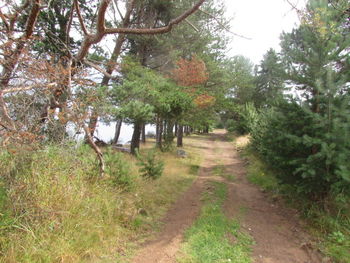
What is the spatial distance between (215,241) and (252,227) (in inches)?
50.3

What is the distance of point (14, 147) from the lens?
300 centimetres

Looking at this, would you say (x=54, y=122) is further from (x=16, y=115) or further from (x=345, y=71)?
(x=345, y=71)

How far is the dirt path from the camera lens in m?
3.65

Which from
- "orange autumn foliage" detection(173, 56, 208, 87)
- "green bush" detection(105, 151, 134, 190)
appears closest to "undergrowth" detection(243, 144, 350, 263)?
"green bush" detection(105, 151, 134, 190)

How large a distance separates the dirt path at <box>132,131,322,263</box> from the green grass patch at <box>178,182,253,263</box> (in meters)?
0.16

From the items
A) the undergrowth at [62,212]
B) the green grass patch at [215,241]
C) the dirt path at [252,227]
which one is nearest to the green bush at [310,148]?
the dirt path at [252,227]

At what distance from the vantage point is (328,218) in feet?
15.6

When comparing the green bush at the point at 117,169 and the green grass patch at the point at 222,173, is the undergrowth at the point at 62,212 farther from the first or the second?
the green grass patch at the point at 222,173

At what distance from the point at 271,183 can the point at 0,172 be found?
7.24m

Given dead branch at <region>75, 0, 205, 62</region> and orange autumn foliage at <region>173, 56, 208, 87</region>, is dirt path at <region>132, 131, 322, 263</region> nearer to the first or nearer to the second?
dead branch at <region>75, 0, 205, 62</region>

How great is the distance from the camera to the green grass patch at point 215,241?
3446mm

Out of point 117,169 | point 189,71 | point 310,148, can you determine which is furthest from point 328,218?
point 189,71

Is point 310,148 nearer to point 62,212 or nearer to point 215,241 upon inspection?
point 215,241

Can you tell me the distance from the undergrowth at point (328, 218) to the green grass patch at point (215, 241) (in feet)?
4.62
